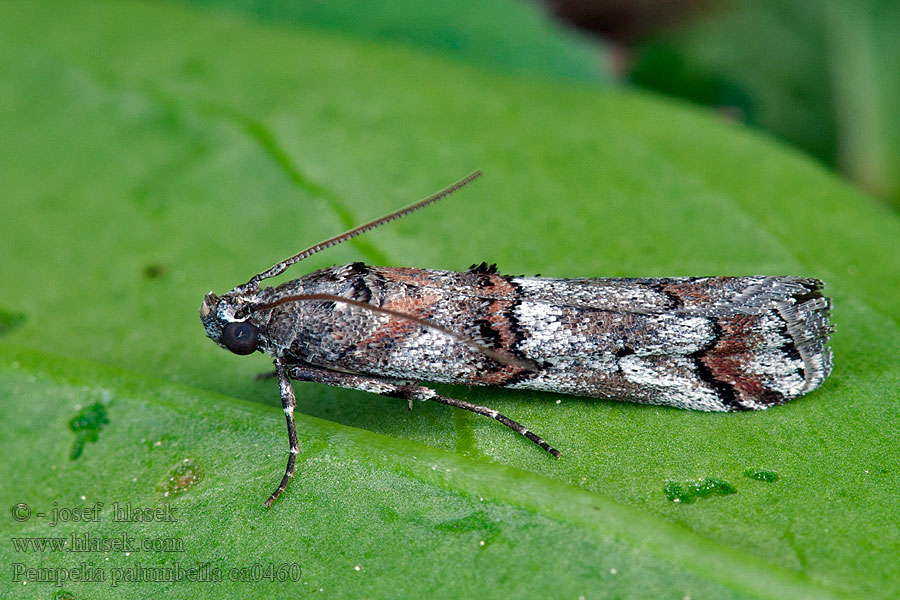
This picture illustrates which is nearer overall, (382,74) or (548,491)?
(548,491)

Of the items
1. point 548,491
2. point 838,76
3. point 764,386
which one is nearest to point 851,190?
point 838,76

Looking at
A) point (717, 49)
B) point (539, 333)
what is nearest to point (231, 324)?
point (539, 333)

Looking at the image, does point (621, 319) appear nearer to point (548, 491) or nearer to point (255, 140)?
point (548, 491)

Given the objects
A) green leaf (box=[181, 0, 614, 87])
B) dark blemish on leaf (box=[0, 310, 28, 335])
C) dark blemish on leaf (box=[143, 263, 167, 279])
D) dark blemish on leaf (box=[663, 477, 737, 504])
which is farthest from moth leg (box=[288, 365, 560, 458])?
green leaf (box=[181, 0, 614, 87])

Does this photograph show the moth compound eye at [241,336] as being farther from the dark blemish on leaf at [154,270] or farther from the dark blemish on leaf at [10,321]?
the dark blemish on leaf at [10,321]

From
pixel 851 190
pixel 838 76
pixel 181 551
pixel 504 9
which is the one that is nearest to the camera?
pixel 181 551

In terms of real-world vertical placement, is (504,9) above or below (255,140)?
above

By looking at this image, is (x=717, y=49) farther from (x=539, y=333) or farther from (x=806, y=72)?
(x=539, y=333)
